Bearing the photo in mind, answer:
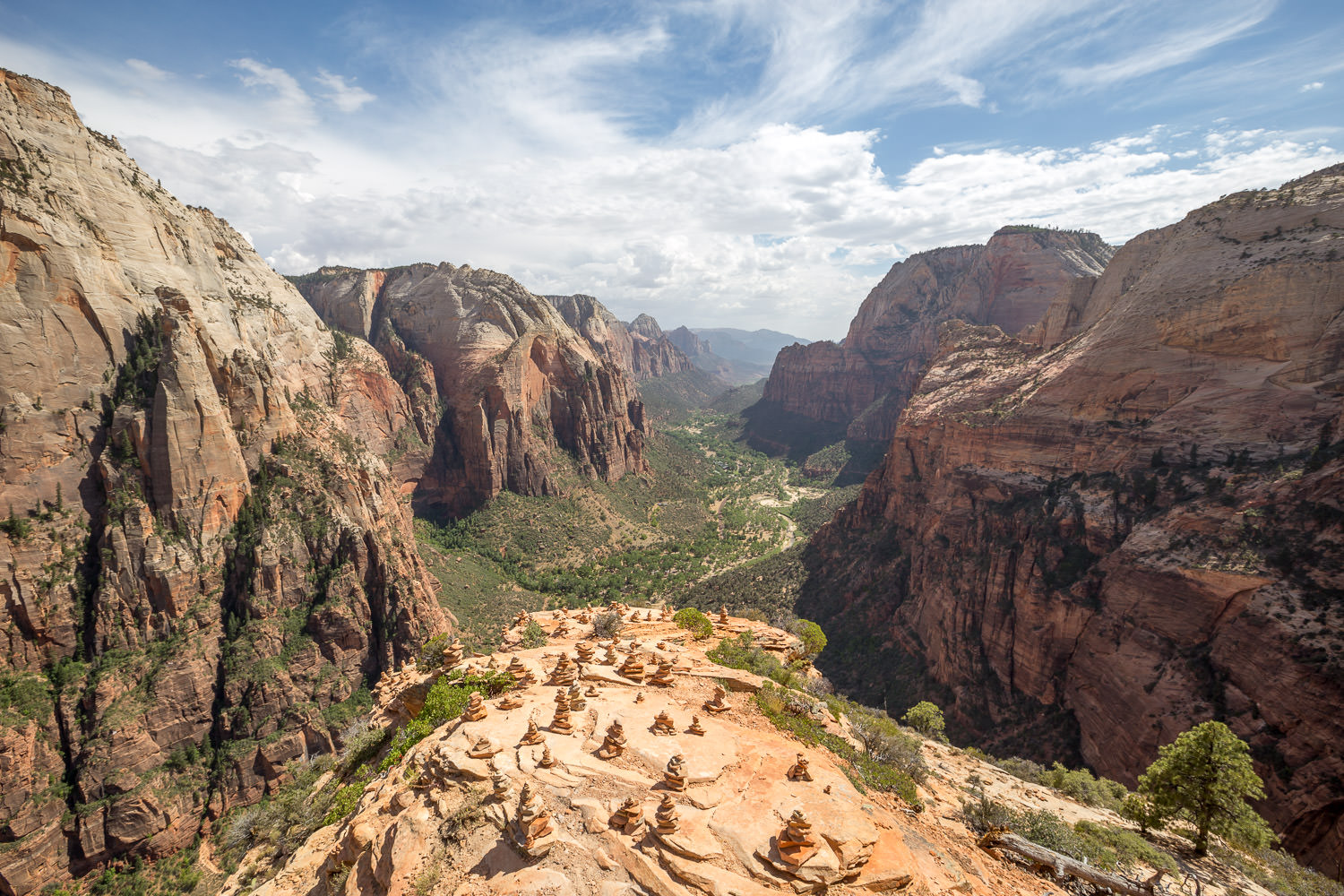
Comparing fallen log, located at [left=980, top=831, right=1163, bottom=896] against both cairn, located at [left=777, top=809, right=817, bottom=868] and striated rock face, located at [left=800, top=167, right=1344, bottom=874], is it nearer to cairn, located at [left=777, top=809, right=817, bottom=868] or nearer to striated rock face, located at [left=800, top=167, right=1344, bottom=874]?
cairn, located at [left=777, top=809, right=817, bottom=868]

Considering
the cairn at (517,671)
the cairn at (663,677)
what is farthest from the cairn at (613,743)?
the cairn at (517,671)

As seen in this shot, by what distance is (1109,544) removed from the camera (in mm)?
46031

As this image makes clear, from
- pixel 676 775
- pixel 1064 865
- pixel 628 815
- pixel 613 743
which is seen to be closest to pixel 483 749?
pixel 613 743

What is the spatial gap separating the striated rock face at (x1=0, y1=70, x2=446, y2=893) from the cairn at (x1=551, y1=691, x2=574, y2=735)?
41623 millimetres

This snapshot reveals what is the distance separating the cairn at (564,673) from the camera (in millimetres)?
25625

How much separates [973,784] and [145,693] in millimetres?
61250

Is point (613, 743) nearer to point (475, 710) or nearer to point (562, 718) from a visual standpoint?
point (562, 718)

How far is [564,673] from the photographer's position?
86.5ft

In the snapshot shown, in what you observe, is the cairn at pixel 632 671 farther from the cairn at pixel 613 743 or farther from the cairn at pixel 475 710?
the cairn at pixel 475 710

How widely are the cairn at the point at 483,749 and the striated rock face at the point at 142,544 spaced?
135 feet

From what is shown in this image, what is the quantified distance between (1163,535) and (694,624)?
38830mm

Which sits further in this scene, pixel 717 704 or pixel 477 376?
pixel 477 376

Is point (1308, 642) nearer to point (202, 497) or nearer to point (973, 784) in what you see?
point (973, 784)

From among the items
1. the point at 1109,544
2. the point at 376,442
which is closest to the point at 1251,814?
the point at 1109,544
